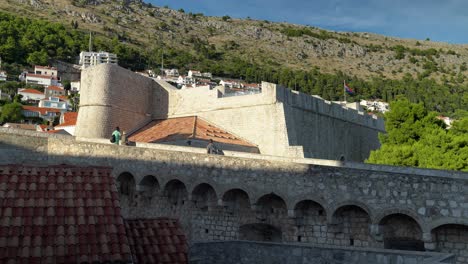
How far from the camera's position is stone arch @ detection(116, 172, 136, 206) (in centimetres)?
1720

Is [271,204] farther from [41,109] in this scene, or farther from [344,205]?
[41,109]

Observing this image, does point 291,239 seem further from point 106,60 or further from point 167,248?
point 106,60

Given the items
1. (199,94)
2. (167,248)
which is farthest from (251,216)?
(199,94)

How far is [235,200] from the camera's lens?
46.7 feet

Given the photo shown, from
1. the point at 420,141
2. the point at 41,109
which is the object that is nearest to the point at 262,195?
the point at 420,141

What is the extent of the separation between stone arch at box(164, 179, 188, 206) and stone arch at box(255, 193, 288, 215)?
3410 mm

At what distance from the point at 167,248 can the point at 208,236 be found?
8.47m

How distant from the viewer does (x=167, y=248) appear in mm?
6473

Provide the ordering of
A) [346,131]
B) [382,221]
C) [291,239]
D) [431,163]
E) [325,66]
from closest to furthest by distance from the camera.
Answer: [382,221], [291,239], [431,163], [346,131], [325,66]

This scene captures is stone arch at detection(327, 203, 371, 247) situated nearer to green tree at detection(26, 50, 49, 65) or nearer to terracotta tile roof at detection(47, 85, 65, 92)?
terracotta tile roof at detection(47, 85, 65, 92)

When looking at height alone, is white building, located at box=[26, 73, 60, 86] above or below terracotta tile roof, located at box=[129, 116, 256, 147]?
above

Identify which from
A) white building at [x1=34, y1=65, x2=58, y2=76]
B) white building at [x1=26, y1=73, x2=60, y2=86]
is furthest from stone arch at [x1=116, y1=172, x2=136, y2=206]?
white building at [x1=34, y1=65, x2=58, y2=76]

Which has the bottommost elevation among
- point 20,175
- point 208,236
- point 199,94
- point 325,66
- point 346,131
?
point 208,236

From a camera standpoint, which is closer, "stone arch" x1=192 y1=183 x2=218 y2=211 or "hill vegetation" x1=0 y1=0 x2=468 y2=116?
"stone arch" x1=192 y1=183 x2=218 y2=211
